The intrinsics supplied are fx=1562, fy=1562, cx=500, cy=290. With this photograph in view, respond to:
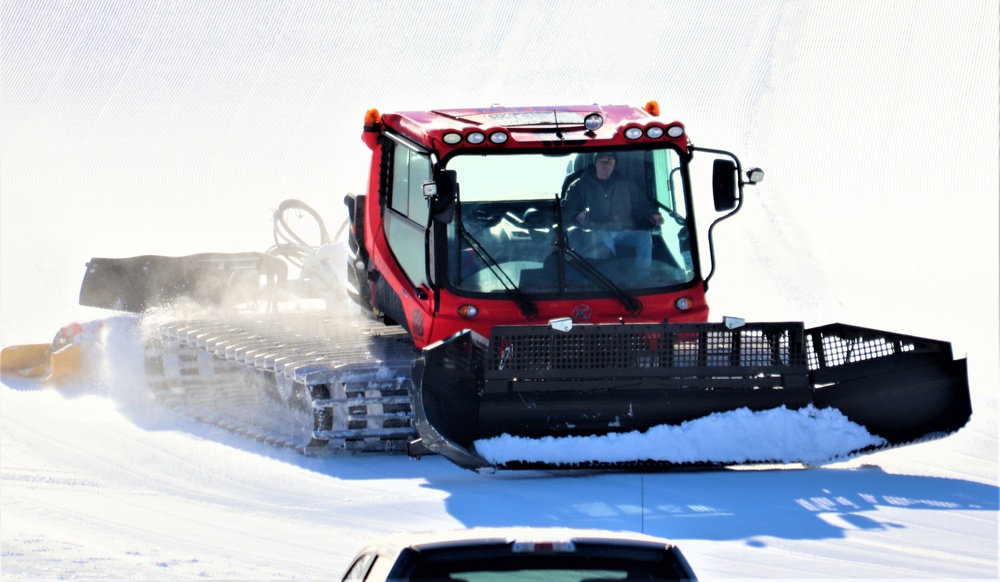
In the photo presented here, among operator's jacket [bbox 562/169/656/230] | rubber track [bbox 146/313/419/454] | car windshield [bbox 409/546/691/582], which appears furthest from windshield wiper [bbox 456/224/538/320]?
car windshield [bbox 409/546/691/582]

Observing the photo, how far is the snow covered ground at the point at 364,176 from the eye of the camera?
8.39m

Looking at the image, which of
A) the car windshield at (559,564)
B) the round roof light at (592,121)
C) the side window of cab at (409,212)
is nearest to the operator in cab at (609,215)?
the round roof light at (592,121)

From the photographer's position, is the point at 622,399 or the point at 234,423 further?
the point at 234,423

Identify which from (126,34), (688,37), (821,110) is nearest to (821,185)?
(821,110)

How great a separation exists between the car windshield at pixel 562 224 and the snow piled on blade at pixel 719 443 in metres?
1.26

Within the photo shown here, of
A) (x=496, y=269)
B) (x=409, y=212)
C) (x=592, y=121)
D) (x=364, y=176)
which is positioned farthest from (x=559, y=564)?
(x=364, y=176)

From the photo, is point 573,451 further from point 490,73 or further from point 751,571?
point 490,73

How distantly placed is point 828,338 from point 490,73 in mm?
16197

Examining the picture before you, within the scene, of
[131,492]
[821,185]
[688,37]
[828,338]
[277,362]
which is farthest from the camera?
[688,37]

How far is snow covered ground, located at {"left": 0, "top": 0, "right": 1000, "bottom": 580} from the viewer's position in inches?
330

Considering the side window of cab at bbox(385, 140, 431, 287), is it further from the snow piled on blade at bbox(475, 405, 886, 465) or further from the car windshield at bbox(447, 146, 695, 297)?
the snow piled on blade at bbox(475, 405, 886, 465)

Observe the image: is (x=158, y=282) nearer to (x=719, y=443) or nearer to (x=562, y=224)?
(x=562, y=224)

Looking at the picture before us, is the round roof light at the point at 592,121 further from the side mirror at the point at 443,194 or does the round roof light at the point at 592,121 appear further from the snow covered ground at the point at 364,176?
the snow covered ground at the point at 364,176

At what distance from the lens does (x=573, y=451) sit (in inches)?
356
